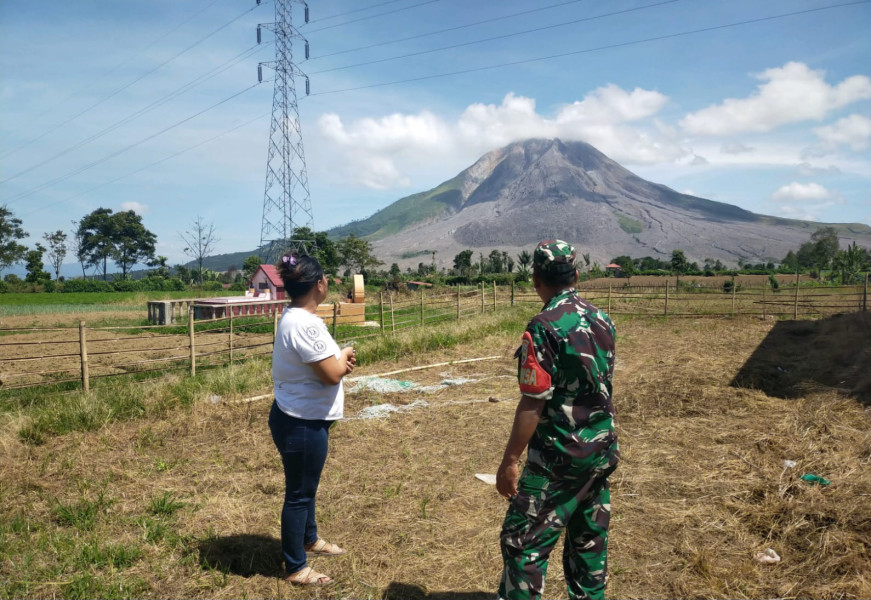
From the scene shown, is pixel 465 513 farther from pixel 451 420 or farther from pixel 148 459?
pixel 148 459

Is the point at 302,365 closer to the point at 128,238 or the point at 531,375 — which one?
the point at 531,375

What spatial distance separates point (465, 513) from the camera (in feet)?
11.5

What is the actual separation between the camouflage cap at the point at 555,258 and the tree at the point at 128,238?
77.3 metres

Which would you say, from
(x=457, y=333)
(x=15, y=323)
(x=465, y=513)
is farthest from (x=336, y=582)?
(x=15, y=323)

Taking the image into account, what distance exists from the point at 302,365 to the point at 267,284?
22.6m

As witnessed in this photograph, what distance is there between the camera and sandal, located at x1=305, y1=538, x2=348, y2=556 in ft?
9.45

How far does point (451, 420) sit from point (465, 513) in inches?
89.5

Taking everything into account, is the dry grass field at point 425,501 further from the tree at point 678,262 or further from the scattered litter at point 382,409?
the tree at point 678,262

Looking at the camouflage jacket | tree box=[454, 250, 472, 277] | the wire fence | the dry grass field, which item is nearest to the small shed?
the wire fence

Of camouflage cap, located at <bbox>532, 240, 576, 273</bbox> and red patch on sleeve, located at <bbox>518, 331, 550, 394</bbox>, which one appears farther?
camouflage cap, located at <bbox>532, 240, 576, 273</bbox>

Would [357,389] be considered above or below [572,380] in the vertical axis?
below

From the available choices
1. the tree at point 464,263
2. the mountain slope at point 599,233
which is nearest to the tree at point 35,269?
the tree at point 464,263

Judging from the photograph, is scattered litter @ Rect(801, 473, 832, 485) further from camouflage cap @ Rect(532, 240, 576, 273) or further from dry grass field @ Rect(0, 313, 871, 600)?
camouflage cap @ Rect(532, 240, 576, 273)

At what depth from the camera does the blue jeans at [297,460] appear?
2.38m
